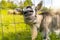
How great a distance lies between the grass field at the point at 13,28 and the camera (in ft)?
8.29

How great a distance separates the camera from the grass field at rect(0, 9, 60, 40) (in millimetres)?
2525

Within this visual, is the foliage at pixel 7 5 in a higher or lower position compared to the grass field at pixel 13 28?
higher

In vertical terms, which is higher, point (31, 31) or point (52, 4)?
point (52, 4)

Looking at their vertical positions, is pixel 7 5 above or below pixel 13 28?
above

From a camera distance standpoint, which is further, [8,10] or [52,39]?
[52,39]

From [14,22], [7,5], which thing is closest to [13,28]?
[14,22]

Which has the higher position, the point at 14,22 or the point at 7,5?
the point at 7,5

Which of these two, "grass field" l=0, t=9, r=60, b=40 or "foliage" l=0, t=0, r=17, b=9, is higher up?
"foliage" l=0, t=0, r=17, b=9

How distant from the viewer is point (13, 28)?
2.57 meters

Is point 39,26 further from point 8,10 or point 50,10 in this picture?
point 8,10

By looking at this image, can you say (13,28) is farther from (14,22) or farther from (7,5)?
(7,5)

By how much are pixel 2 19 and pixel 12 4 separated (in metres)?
0.18

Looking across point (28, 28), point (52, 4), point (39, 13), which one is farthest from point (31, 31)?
point (52, 4)

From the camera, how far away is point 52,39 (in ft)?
8.83
